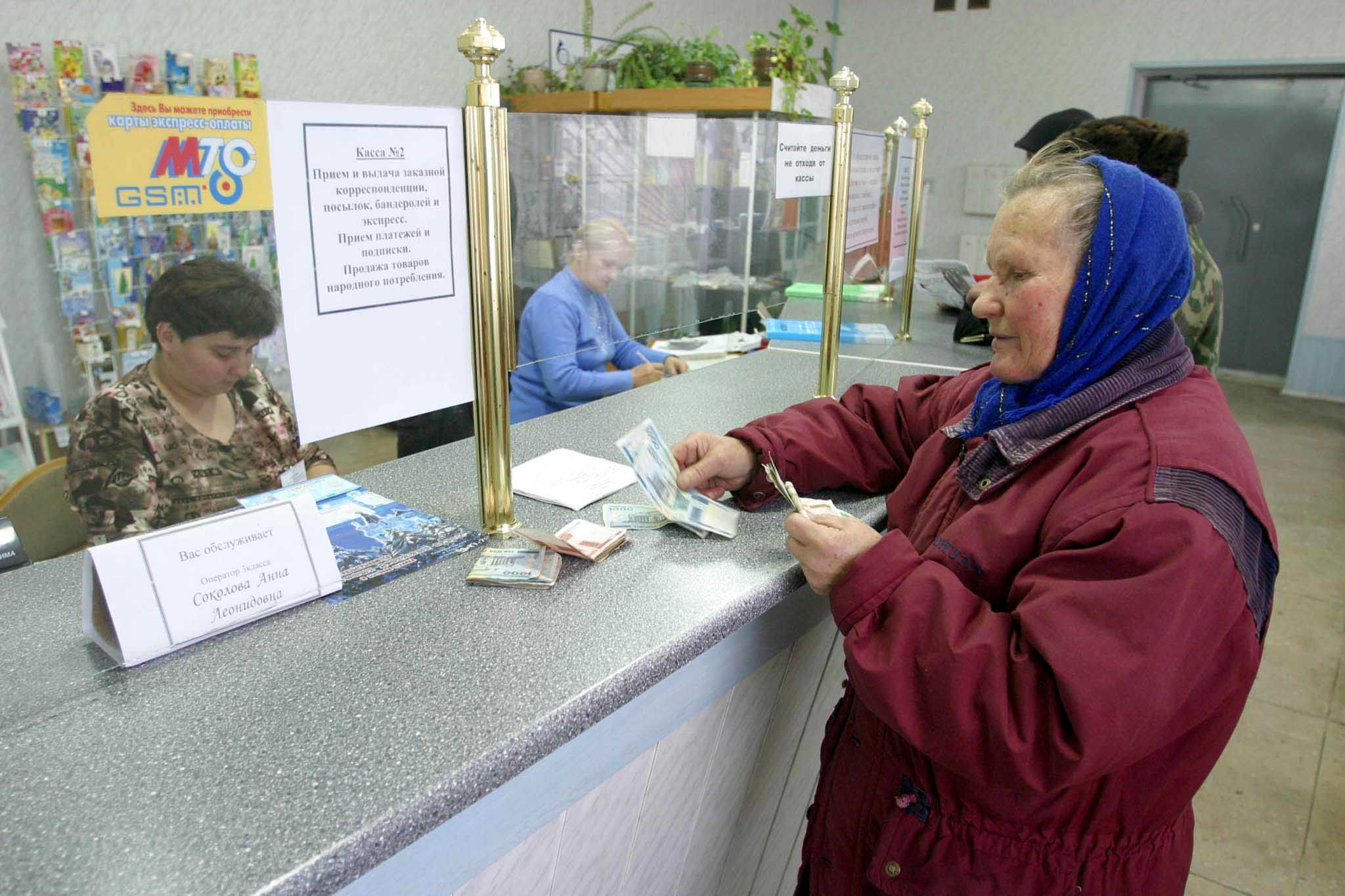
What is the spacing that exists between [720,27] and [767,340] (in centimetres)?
563

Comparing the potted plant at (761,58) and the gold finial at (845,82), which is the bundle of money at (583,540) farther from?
the potted plant at (761,58)

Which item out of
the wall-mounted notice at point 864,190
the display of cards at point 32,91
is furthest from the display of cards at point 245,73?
the wall-mounted notice at point 864,190

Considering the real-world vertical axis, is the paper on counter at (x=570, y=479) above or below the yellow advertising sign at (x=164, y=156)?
below

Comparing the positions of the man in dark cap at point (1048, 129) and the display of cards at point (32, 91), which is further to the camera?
the display of cards at point (32, 91)

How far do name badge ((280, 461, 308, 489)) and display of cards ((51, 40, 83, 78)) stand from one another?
2642mm

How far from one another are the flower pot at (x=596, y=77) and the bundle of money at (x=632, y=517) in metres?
4.17

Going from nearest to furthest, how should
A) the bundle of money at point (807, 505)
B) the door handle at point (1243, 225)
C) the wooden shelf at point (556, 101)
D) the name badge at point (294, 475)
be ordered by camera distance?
the bundle of money at point (807, 505), the name badge at point (294, 475), the wooden shelf at point (556, 101), the door handle at point (1243, 225)

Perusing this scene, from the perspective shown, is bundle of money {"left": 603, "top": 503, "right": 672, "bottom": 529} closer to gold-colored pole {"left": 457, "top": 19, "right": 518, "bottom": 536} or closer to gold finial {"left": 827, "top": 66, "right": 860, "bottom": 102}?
gold-colored pole {"left": 457, "top": 19, "right": 518, "bottom": 536}

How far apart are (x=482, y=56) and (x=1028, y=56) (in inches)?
301

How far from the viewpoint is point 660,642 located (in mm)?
1018

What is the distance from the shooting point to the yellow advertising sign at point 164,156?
3.86 ft

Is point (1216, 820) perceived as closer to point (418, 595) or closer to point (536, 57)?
point (418, 595)

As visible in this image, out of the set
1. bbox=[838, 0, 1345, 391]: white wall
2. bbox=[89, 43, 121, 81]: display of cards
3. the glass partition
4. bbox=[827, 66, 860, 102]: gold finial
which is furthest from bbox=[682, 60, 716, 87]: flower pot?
bbox=[838, 0, 1345, 391]: white wall

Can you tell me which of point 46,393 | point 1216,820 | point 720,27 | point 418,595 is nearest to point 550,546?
point 418,595
